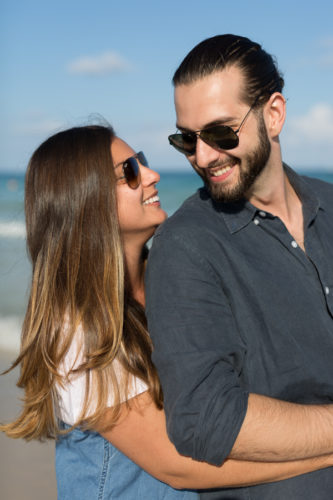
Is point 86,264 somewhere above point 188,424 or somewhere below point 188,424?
above

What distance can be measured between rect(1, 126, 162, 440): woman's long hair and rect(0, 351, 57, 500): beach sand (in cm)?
208

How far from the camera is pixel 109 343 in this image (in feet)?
7.68

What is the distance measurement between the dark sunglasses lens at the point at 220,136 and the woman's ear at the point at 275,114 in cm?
29

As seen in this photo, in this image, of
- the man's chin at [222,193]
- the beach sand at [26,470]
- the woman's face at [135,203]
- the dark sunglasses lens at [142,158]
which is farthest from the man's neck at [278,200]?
the beach sand at [26,470]

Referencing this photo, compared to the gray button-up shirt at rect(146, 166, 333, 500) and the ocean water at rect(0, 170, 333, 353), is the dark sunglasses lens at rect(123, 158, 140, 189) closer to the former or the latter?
the gray button-up shirt at rect(146, 166, 333, 500)

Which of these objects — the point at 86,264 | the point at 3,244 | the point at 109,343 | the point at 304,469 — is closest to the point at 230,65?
the point at 86,264

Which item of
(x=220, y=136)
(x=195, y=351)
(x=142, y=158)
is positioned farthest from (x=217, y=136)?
(x=195, y=351)

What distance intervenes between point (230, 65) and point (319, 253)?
90 cm

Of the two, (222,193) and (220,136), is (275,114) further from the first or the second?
(222,193)

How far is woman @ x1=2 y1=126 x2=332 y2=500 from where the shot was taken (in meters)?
2.27

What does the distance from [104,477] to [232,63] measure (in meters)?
1.81

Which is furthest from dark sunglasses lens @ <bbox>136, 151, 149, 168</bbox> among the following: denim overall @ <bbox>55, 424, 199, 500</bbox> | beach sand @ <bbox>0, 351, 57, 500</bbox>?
beach sand @ <bbox>0, 351, 57, 500</bbox>

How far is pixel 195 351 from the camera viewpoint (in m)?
2.04

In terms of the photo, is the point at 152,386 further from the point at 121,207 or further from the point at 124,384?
the point at 121,207
